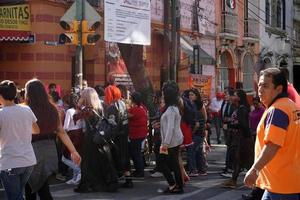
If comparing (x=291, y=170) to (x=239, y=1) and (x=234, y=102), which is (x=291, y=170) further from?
(x=239, y=1)

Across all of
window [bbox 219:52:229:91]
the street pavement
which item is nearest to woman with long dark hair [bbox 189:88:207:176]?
the street pavement

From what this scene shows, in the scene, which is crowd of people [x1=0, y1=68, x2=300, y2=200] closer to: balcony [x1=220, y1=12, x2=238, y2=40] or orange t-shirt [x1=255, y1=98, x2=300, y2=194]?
orange t-shirt [x1=255, y1=98, x2=300, y2=194]

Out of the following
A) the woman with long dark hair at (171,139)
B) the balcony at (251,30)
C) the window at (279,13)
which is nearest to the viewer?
the woman with long dark hair at (171,139)

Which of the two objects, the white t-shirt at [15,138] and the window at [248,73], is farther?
the window at [248,73]

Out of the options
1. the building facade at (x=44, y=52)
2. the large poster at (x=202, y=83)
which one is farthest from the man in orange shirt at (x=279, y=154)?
the large poster at (x=202, y=83)

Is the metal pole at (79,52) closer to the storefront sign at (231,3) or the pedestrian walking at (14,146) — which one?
the pedestrian walking at (14,146)

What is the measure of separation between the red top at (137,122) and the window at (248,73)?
20.7m

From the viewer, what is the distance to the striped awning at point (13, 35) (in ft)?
51.7

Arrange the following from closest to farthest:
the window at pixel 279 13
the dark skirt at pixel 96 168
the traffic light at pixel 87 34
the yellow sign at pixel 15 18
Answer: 1. the dark skirt at pixel 96 168
2. the traffic light at pixel 87 34
3. the yellow sign at pixel 15 18
4. the window at pixel 279 13

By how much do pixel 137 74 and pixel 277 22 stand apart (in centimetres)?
2248

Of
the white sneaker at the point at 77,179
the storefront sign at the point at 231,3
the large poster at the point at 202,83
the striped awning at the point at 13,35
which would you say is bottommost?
the white sneaker at the point at 77,179

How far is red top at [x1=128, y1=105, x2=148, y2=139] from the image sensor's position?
36.7 ft

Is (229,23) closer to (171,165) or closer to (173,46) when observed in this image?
(173,46)

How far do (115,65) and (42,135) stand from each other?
13.4 metres
